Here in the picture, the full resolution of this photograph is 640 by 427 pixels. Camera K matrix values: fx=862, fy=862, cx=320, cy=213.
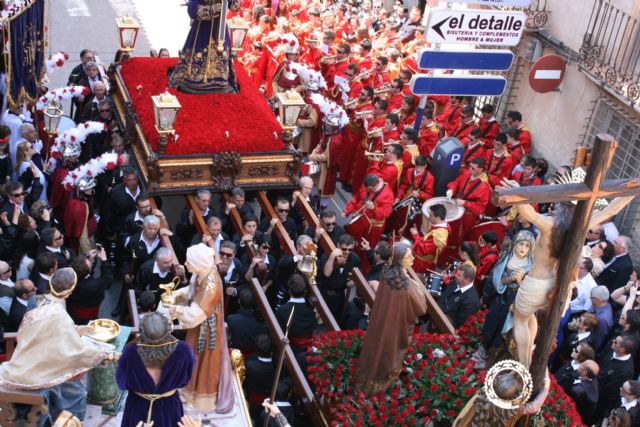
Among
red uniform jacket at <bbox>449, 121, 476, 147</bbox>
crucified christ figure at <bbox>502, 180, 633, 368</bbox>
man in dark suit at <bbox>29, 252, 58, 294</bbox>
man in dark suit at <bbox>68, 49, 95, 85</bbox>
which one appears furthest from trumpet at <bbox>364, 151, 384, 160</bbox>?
crucified christ figure at <bbox>502, 180, 633, 368</bbox>

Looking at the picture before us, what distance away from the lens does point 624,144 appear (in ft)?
44.4

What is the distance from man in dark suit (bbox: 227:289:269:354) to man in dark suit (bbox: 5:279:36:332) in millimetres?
1970

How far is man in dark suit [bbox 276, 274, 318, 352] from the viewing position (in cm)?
889

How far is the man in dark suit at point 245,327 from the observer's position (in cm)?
880

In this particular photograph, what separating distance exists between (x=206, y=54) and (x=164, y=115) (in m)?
2.25

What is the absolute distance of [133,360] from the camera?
6.07m

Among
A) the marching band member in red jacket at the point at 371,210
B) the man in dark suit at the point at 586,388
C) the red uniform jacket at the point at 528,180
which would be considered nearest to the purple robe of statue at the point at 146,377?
the man in dark suit at the point at 586,388

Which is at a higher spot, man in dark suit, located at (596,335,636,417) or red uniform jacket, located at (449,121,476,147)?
red uniform jacket, located at (449,121,476,147)

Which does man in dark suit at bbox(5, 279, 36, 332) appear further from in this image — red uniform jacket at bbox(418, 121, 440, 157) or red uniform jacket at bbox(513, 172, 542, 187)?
red uniform jacket at bbox(418, 121, 440, 157)

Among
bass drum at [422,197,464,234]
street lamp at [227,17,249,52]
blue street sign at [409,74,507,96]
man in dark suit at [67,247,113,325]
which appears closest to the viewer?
man in dark suit at [67,247,113,325]

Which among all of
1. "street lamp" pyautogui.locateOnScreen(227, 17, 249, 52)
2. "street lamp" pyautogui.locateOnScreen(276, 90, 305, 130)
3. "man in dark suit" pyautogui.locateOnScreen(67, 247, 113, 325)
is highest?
"street lamp" pyautogui.locateOnScreen(227, 17, 249, 52)

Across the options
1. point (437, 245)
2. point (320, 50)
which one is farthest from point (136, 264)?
point (320, 50)

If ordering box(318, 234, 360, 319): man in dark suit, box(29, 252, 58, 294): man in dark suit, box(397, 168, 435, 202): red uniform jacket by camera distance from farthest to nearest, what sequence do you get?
1. box(397, 168, 435, 202): red uniform jacket
2. box(318, 234, 360, 319): man in dark suit
3. box(29, 252, 58, 294): man in dark suit

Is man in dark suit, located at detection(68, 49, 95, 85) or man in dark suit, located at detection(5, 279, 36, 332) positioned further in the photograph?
man in dark suit, located at detection(68, 49, 95, 85)
